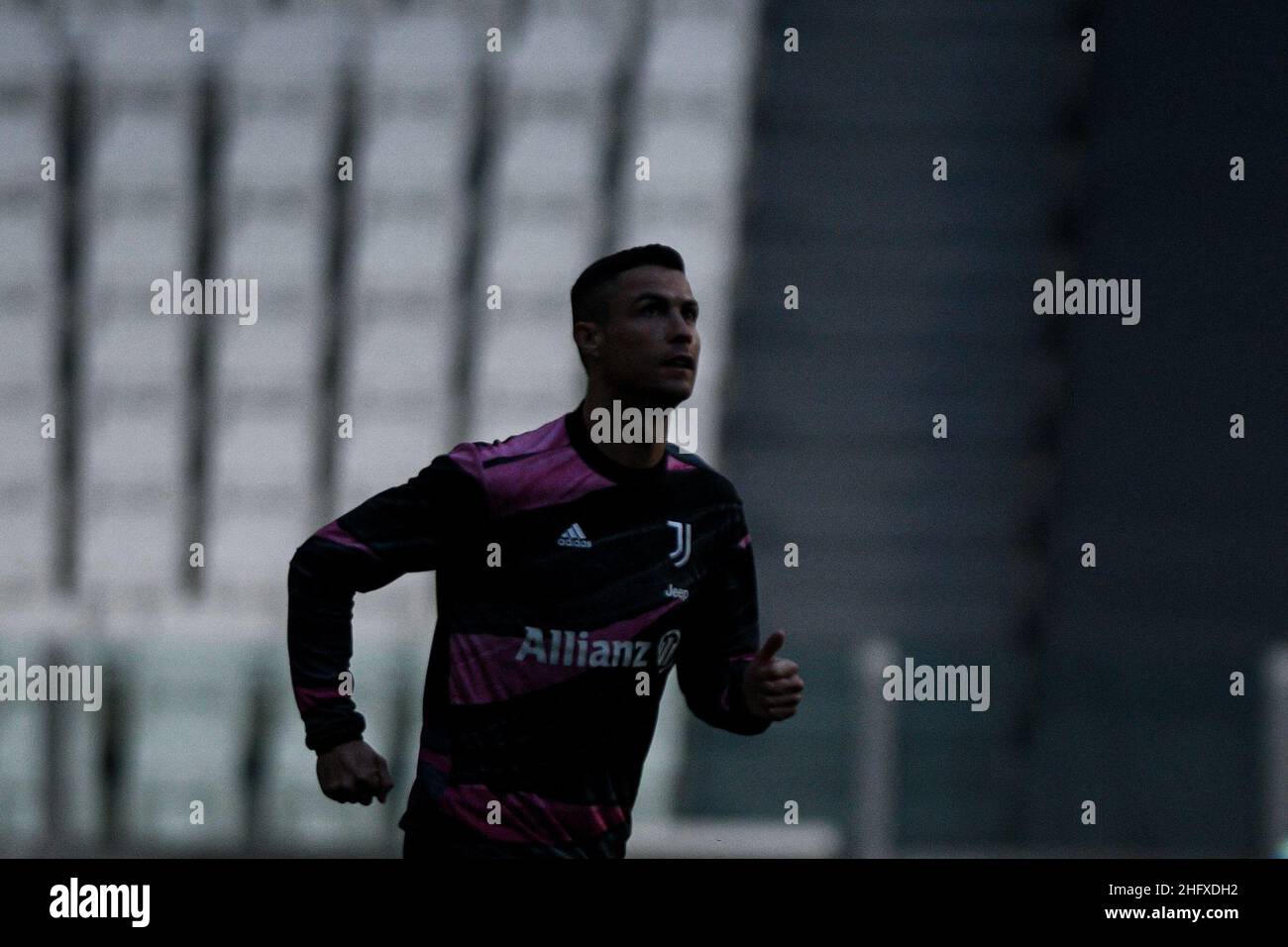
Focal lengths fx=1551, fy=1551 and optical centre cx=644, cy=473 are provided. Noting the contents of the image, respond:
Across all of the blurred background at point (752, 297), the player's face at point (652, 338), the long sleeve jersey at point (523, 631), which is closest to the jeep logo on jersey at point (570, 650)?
the long sleeve jersey at point (523, 631)

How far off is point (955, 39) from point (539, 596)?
421 inches

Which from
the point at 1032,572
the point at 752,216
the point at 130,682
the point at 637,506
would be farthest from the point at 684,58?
the point at 637,506

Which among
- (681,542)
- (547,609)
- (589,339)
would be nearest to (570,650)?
(547,609)

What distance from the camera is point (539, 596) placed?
3277 mm

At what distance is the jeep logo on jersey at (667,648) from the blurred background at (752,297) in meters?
6.32

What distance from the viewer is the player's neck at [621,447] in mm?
3385

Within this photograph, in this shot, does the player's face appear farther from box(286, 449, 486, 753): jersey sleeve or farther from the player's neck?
box(286, 449, 486, 753): jersey sleeve

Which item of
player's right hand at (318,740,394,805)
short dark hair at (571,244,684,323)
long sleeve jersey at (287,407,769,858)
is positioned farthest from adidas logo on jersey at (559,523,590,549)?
player's right hand at (318,740,394,805)

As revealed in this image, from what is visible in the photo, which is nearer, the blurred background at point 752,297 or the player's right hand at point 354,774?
the player's right hand at point 354,774

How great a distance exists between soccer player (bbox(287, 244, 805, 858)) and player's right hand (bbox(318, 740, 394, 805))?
0.26 feet

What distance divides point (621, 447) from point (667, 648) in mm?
450

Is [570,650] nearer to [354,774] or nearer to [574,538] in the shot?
[574,538]

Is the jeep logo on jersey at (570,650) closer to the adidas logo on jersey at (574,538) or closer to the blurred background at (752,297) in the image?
the adidas logo on jersey at (574,538)

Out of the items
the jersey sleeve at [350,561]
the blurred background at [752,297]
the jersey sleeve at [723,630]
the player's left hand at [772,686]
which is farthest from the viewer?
the blurred background at [752,297]
